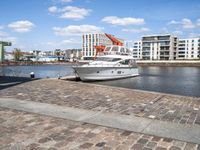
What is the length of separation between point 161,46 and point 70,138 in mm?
134955

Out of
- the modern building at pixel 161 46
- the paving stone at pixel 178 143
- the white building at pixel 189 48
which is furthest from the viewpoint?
the white building at pixel 189 48

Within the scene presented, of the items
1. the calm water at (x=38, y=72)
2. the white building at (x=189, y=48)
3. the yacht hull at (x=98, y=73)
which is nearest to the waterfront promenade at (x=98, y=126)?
the calm water at (x=38, y=72)

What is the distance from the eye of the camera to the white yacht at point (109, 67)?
30.2 m

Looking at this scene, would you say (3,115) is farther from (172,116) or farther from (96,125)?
(172,116)

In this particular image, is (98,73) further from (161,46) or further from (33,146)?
(161,46)

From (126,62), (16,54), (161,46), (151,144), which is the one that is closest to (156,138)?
(151,144)

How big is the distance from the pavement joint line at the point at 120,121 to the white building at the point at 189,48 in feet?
467

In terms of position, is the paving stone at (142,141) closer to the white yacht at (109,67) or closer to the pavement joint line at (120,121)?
the pavement joint line at (120,121)

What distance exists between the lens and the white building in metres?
137

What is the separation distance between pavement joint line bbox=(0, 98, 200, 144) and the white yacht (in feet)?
70.1

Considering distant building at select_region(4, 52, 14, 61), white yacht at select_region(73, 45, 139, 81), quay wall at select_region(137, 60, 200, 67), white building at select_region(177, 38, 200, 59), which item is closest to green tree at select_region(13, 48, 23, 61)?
distant building at select_region(4, 52, 14, 61)

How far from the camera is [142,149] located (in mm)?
4750

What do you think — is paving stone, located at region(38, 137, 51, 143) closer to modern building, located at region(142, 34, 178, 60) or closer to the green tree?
modern building, located at region(142, 34, 178, 60)

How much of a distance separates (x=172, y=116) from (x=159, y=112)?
0.64 meters
